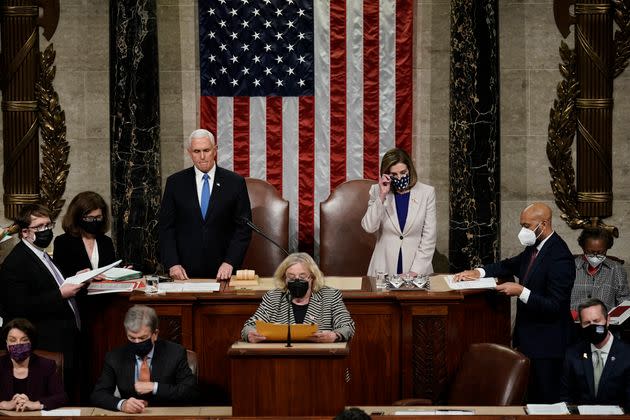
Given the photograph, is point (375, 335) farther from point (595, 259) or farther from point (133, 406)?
point (595, 259)

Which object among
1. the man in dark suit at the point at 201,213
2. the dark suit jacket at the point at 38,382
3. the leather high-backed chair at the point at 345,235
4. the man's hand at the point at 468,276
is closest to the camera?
the dark suit jacket at the point at 38,382

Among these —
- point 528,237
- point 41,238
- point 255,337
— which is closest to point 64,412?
point 255,337

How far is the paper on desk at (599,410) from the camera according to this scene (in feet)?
21.3

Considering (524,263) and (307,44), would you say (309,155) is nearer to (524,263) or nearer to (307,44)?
(307,44)

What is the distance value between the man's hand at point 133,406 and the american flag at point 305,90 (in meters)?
4.99

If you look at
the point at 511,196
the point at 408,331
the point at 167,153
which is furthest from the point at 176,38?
the point at 408,331

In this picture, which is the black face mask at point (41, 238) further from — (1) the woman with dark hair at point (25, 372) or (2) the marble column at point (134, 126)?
(2) the marble column at point (134, 126)

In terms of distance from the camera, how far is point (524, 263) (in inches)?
326

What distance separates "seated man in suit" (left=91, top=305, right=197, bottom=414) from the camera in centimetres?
707

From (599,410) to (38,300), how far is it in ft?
12.2

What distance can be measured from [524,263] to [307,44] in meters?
4.08

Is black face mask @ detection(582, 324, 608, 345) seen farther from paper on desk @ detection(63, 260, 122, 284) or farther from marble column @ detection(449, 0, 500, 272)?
marble column @ detection(449, 0, 500, 272)

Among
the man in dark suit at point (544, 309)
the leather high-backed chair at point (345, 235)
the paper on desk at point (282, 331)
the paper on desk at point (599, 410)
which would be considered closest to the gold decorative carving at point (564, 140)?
the leather high-backed chair at point (345, 235)

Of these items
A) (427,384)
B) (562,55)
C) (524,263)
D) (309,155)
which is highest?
(562,55)
